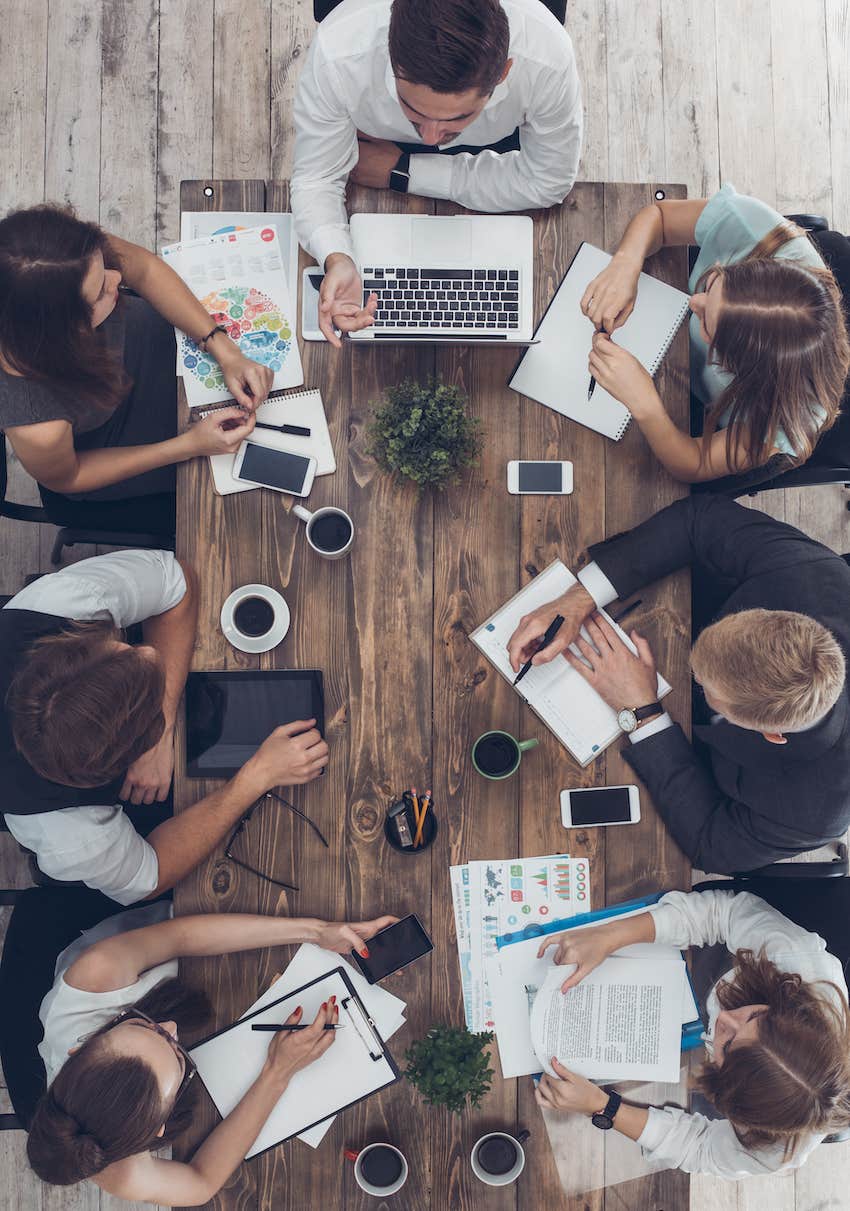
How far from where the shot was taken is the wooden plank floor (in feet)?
8.95

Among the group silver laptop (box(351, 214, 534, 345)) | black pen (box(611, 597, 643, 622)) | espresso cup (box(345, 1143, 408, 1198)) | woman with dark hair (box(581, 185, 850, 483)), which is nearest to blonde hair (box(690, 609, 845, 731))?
black pen (box(611, 597, 643, 622))

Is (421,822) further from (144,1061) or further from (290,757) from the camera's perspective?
(144,1061)

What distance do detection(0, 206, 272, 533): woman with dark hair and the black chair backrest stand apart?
85 cm

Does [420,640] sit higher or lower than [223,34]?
lower

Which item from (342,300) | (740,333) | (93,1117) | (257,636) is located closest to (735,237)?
(740,333)

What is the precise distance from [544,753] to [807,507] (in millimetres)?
1513

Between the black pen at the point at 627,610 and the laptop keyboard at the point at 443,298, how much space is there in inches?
23.5

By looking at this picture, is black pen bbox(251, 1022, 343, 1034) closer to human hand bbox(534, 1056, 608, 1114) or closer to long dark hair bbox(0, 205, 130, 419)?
human hand bbox(534, 1056, 608, 1114)

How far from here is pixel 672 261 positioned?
6.19 feet

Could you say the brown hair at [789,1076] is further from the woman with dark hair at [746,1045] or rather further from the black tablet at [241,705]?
the black tablet at [241,705]

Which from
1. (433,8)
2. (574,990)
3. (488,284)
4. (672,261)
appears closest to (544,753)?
(574,990)

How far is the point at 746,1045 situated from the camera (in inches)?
63.5

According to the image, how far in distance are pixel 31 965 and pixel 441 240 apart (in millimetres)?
1728

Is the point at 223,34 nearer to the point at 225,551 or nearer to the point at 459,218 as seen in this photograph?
the point at 459,218
